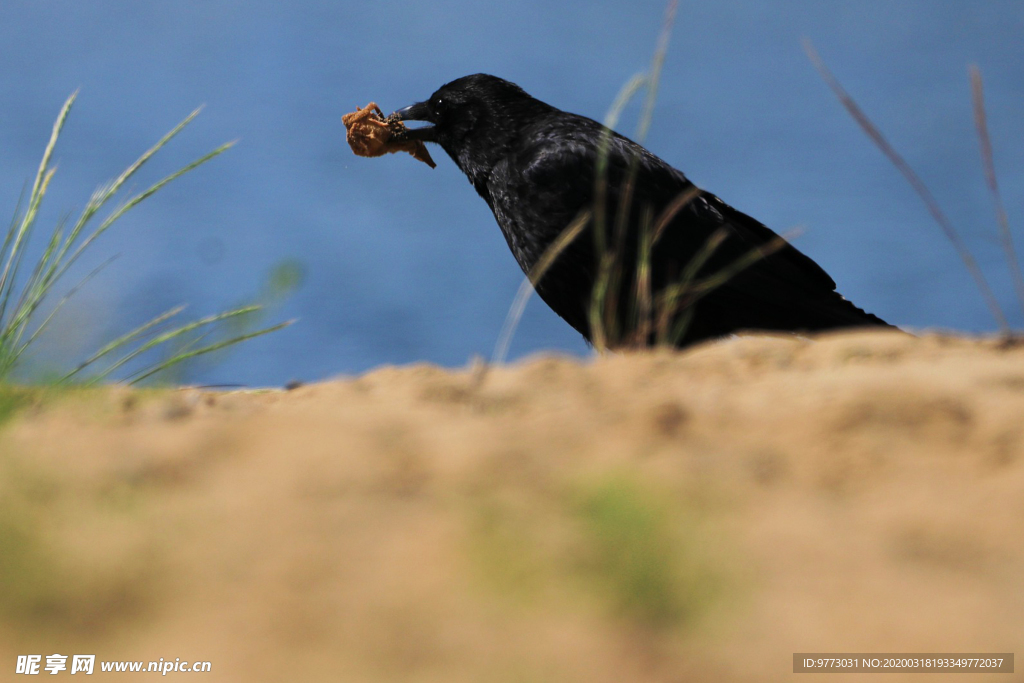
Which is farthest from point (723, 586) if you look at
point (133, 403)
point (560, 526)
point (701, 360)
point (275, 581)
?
point (133, 403)

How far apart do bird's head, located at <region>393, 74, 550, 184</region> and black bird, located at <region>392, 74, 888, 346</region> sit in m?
0.03

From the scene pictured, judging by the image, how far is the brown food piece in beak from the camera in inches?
183

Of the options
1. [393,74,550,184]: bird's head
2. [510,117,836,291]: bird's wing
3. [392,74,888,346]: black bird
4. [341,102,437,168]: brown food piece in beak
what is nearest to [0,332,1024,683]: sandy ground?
[392,74,888,346]: black bird

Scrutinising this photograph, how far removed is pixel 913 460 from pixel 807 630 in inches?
24.6

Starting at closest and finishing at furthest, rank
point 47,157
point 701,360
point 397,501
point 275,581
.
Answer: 1. point 275,581
2. point 397,501
3. point 701,360
4. point 47,157

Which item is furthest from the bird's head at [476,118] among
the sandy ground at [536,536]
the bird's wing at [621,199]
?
the sandy ground at [536,536]

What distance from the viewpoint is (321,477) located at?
141 centimetres

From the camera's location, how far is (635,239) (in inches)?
150

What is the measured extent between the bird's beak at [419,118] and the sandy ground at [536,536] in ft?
10.0

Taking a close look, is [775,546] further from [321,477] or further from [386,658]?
[321,477]

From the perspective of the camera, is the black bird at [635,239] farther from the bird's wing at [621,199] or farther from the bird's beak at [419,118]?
the bird's beak at [419,118]

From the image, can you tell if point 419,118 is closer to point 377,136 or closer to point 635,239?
point 377,136

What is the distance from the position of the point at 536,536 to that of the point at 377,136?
3.78 meters

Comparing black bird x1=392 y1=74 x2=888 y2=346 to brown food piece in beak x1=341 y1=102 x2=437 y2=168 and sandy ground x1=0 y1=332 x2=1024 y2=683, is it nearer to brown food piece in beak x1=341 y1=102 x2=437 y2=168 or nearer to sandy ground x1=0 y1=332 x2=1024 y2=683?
brown food piece in beak x1=341 y1=102 x2=437 y2=168
